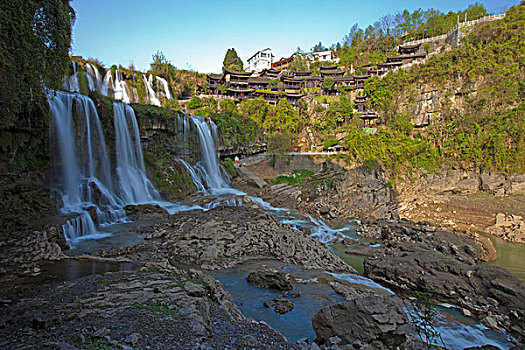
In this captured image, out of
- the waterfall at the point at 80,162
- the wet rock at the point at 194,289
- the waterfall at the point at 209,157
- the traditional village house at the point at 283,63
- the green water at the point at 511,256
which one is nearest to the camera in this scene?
the wet rock at the point at 194,289

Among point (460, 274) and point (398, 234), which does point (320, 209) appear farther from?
point (460, 274)

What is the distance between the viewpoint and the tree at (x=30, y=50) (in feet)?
30.8

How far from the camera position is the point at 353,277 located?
385 inches

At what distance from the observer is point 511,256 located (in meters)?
14.5

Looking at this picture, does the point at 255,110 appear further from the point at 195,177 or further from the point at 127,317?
the point at 127,317

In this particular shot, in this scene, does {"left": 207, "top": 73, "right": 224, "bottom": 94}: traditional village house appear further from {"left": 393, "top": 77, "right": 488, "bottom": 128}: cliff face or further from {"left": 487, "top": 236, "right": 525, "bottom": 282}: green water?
{"left": 487, "top": 236, "right": 525, "bottom": 282}: green water

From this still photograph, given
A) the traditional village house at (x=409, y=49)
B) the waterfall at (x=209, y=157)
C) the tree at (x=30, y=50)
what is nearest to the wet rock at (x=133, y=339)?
the tree at (x=30, y=50)

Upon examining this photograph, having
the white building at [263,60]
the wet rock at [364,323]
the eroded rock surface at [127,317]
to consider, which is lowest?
the wet rock at [364,323]

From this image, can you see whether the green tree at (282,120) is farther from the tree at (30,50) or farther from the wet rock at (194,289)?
the wet rock at (194,289)

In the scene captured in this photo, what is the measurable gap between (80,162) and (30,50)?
780 centimetres

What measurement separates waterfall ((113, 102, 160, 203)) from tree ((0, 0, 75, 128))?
21.0 feet

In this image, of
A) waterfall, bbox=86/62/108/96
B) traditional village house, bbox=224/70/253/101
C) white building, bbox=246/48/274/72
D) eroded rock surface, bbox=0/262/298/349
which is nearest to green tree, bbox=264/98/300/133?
traditional village house, bbox=224/70/253/101

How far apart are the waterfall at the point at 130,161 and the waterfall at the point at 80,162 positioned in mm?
860

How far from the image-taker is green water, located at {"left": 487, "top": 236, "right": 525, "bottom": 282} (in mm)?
12711
